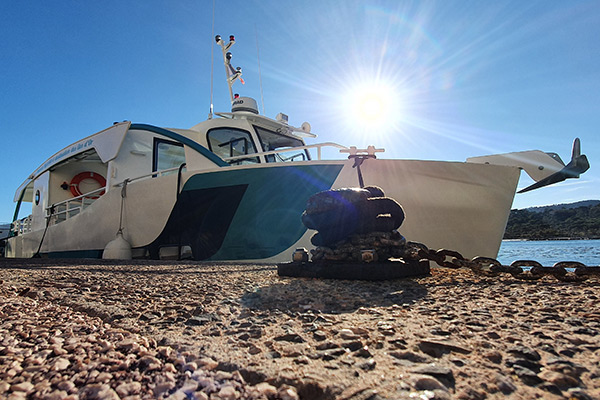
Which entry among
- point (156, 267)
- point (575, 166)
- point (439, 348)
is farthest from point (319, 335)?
point (575, 166)

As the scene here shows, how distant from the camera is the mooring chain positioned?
183 cm

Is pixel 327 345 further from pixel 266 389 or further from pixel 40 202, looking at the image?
pixel 40 202

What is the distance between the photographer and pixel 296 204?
15.6 feet

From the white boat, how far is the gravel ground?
3.06 meters

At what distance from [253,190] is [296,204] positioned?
0.72 metres

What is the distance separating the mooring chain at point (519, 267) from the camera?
1833 millimetres

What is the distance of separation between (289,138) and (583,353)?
274 inches

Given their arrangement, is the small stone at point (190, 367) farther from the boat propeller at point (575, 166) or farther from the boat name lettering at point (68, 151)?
the boat name lettering at point (68, 151)

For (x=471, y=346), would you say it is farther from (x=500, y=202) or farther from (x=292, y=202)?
(x=500, y=202)

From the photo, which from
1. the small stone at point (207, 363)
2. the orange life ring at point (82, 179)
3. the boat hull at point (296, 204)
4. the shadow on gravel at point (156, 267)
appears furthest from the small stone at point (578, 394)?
the orange life ring at point (82, 179)

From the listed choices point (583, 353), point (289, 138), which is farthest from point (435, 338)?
point (289, 138)

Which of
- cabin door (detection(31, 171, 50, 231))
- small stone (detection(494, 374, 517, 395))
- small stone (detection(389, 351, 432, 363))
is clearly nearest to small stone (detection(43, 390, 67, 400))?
small stone (detection(389, 351, 432, 363))

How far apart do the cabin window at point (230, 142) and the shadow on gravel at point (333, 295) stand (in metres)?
4.95

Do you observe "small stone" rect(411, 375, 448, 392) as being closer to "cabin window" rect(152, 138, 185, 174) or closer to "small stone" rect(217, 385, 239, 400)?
"small stone" rect(217, 385, 239, 400)
